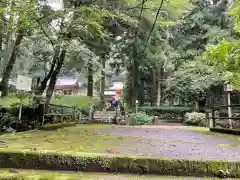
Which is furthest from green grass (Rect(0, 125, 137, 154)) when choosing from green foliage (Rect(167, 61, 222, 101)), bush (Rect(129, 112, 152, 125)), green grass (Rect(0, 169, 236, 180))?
green foliage (Rect(167, 61, 222, 101))

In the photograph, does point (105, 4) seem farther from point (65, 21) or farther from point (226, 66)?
point (226, 66)

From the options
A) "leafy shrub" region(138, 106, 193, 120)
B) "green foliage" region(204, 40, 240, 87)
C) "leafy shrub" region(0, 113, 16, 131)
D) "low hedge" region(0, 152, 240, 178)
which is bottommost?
"low hedge" region(0, 152, 240, 178)

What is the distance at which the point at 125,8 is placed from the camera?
1127 cm

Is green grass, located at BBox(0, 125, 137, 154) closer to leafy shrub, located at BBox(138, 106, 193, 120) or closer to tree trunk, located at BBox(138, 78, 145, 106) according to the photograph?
leafy shrub, located at BBox(138, 106, 193, 120)

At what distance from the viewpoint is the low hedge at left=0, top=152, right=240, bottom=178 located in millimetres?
3041

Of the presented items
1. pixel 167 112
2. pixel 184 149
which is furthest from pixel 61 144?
pixel 167 112

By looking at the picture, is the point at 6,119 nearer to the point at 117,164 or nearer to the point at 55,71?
the point at 55,71

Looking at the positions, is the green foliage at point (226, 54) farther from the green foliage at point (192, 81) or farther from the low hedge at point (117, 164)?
the green foliage at point (192, 81)

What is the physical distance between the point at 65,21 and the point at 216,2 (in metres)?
18.0

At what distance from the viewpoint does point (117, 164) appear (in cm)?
315

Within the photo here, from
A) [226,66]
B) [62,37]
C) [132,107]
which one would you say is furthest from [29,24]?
[132,107]

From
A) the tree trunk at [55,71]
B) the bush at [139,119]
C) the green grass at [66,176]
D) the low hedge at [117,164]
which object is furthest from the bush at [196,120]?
the green grass at [66,176]

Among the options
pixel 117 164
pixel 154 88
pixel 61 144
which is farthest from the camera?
pixel 154 88

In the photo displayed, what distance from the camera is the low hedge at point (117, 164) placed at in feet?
9.98
